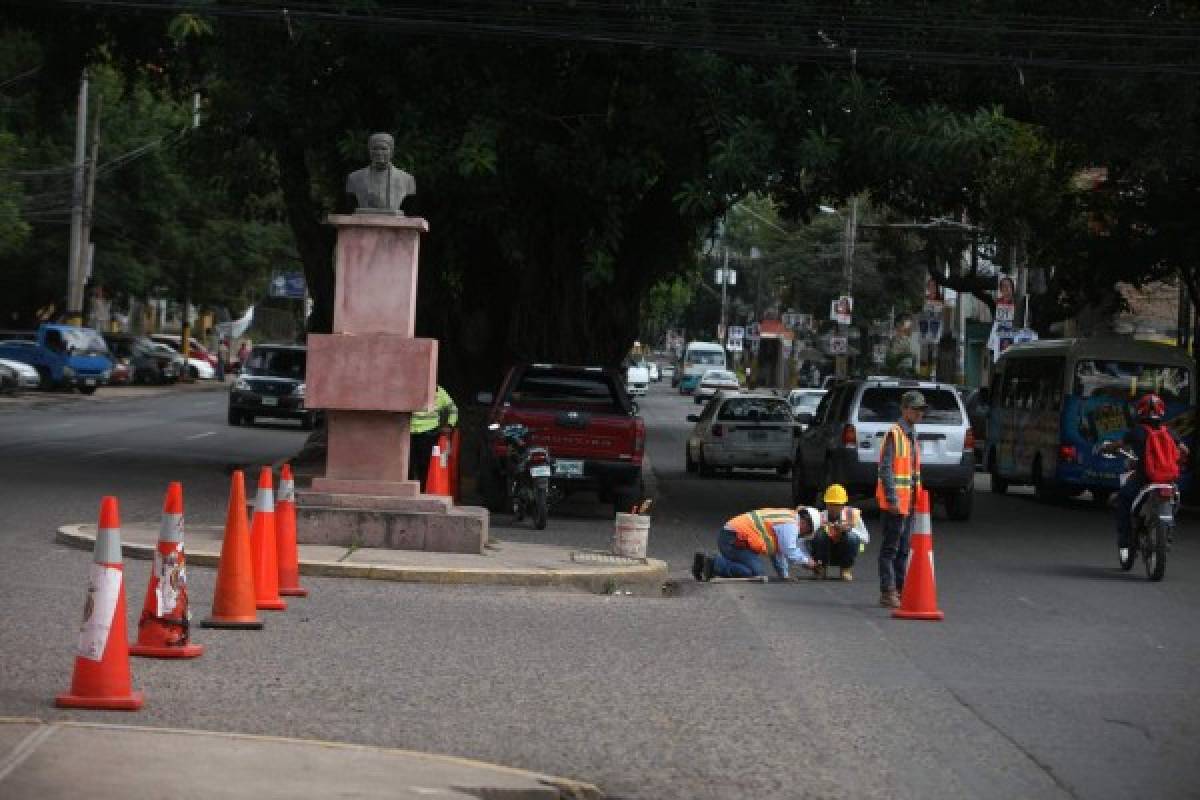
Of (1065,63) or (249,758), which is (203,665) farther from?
(1065,63)

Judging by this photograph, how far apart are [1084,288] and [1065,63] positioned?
12.2 metres

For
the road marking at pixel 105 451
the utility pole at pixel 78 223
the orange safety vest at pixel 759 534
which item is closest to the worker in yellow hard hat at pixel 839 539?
the orange safety vest at pixel 759 534

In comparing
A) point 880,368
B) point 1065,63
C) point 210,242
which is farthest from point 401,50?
point 880,368

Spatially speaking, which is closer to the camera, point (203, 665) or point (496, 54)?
point (203, 665)

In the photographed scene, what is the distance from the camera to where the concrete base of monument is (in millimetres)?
17734

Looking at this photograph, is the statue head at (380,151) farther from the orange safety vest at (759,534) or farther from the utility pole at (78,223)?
the utility pole at (78,223)

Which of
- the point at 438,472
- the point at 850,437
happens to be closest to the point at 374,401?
the point at 438,472

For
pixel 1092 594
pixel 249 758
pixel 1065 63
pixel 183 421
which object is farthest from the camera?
pixel 183 421

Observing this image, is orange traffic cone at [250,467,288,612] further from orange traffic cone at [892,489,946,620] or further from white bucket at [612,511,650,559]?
white bucket at [612,511,650,559]

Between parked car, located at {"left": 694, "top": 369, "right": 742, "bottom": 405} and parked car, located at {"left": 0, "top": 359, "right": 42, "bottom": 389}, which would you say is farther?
parked car, located at {"left": 694, "top": 369, "right": 742, "bottom": 405}

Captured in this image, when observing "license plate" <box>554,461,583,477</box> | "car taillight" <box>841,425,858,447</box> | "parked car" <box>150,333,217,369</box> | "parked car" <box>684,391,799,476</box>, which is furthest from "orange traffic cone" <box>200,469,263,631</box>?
"parked car" <box>150,333,217,369</box>

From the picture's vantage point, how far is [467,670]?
38.1 ft

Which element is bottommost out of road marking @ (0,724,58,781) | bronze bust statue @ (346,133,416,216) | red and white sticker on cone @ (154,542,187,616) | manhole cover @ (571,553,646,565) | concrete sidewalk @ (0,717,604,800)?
manhole cover @ (571,553,646,565)

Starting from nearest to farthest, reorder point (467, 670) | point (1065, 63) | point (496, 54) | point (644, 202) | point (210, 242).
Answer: point (467, 670)
point (1065, 63)
point (496, 54)
point (644, 202)
point (210, 242)
